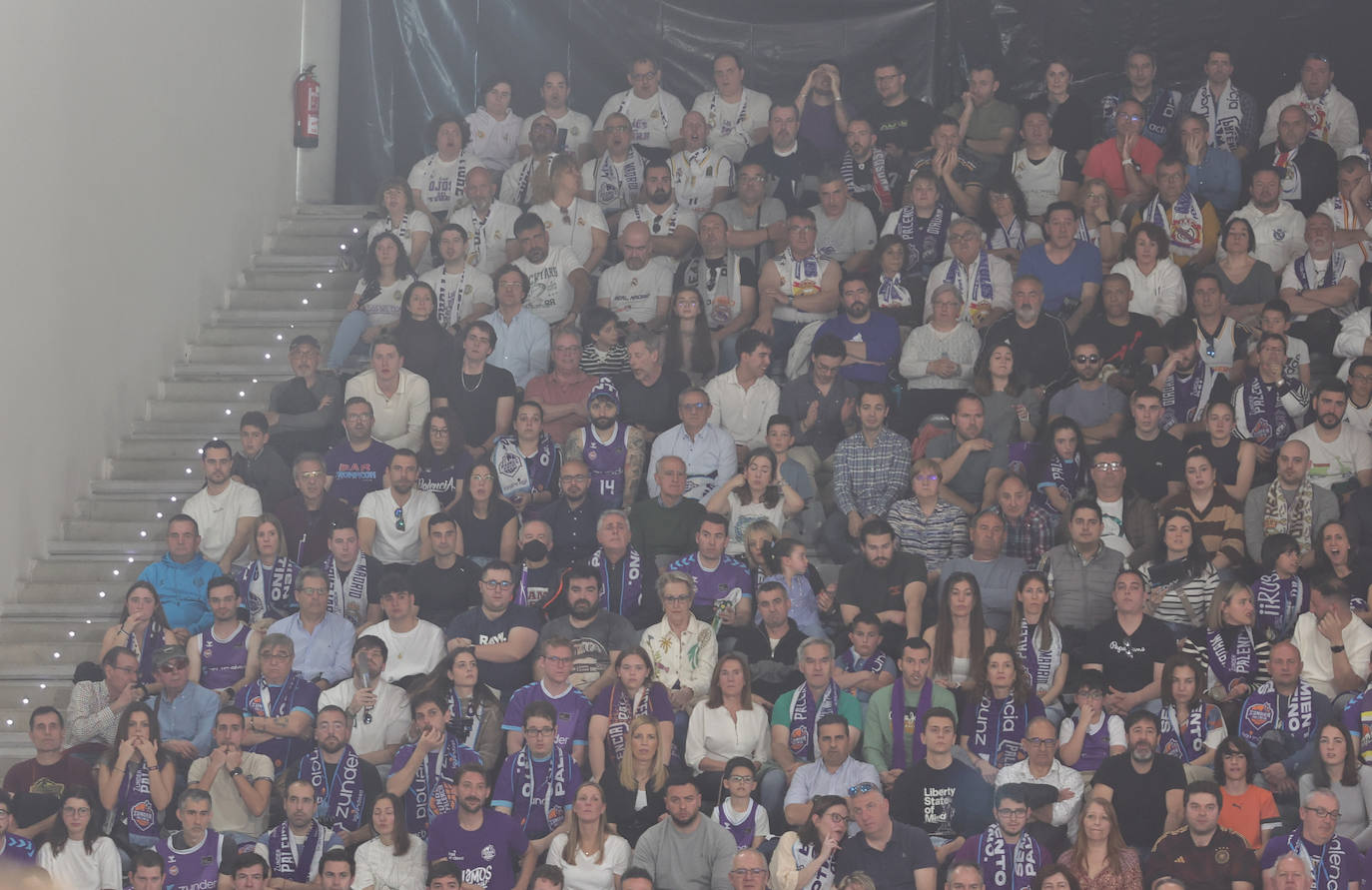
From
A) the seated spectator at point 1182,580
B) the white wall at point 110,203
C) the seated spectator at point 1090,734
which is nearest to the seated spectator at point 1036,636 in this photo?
the seated spectator at point 1090,734

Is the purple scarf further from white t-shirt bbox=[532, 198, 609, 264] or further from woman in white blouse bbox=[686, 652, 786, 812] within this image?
white t-shirt bbox=[532, 198, 609, 264]

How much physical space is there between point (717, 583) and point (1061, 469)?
6.35ft

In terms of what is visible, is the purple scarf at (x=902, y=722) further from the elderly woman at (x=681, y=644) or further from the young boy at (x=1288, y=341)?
the young boy at (x=1288, y=341)

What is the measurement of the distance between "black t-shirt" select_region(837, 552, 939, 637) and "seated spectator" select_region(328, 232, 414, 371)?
11.8 ft

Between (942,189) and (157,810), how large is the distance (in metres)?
5.98

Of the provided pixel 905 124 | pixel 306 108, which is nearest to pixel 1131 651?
pixel 905 124

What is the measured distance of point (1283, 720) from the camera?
27.0 ft

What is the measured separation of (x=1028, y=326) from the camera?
10258 millimetres

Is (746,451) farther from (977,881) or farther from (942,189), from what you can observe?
(977,881)

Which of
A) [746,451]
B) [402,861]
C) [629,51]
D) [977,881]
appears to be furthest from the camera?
[629,51]

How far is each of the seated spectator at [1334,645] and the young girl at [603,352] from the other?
13.6 feet

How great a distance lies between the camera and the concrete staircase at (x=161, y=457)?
9625 millimetres

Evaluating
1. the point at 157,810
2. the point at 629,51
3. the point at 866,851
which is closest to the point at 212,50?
the point at 629,51

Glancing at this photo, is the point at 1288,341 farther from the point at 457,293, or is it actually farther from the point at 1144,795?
the point at 457,293
